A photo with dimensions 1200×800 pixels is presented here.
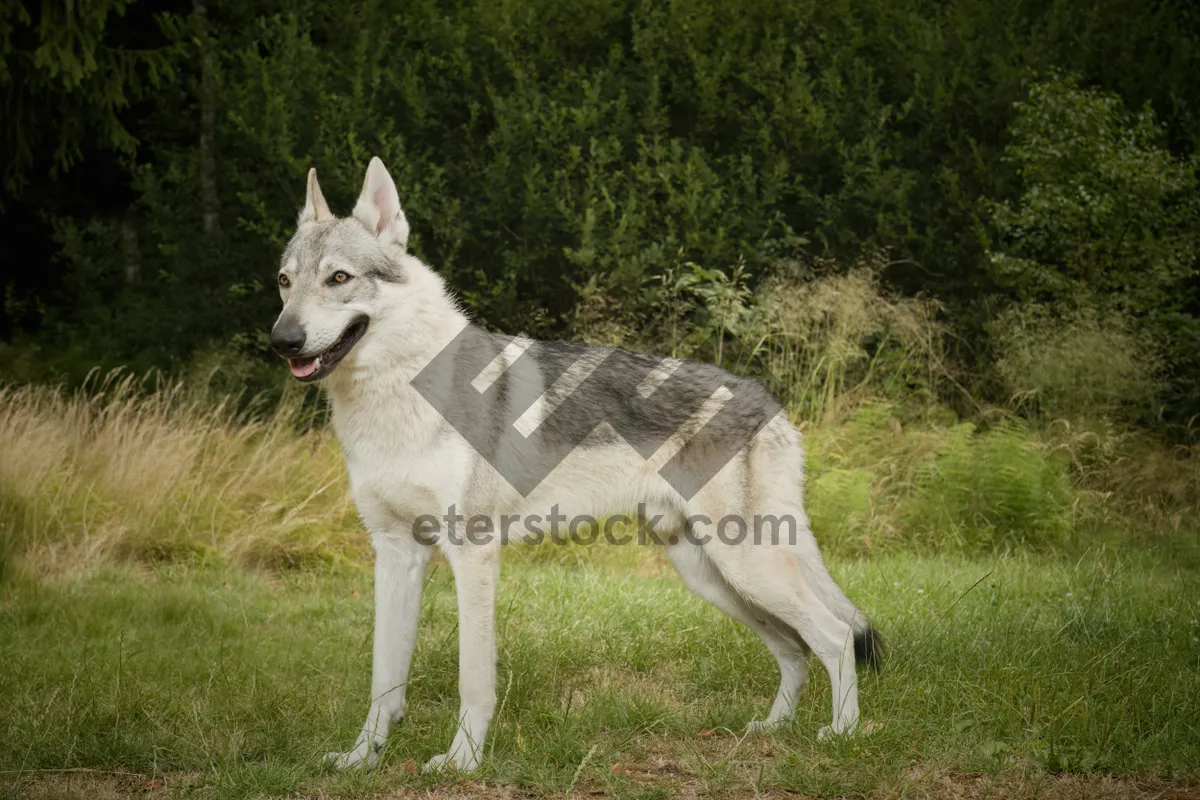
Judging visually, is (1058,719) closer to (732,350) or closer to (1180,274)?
(732,350)

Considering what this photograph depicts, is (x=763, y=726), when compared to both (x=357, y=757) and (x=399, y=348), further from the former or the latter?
(x=399, y=348)

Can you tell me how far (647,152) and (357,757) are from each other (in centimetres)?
766

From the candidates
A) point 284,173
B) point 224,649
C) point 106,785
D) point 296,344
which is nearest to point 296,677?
point 224,649

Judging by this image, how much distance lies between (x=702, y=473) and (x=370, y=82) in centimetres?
779

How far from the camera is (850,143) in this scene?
35.8 feet

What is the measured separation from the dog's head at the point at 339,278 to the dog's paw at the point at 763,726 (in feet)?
7.23

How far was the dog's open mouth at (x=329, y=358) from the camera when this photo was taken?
4020mm

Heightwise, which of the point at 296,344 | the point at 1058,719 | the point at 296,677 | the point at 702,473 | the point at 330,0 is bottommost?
the point at 296,677

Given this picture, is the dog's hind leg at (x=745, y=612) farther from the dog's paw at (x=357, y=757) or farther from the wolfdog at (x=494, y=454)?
the dog's paw at (x=357, y=757)

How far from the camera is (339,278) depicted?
420 centimetres

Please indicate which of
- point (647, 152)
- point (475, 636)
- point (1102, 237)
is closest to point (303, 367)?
point (475, 636)

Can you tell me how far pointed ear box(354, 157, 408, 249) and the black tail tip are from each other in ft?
8.17

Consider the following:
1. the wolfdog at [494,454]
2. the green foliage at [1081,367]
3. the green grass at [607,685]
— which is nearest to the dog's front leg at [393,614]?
the wolfdog at [494,454]

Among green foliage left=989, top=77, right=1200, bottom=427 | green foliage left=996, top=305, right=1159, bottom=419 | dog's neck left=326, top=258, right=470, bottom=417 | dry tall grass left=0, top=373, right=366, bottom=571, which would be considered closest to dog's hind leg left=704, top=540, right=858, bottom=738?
dog's neck left=326, top=258, right=470, bottom=417
